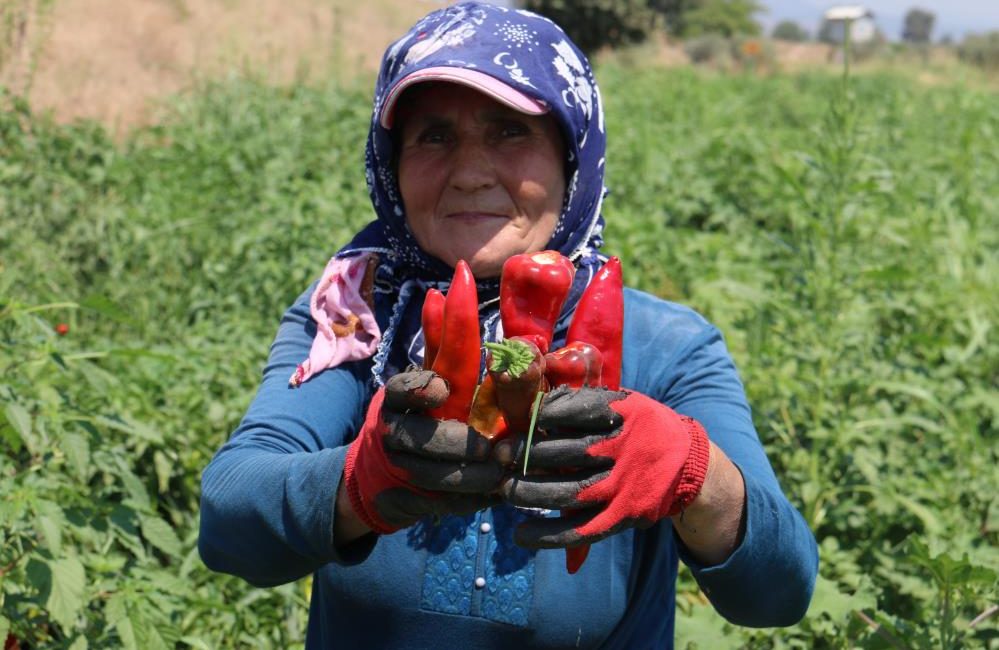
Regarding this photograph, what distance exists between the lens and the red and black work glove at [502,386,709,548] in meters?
1.40

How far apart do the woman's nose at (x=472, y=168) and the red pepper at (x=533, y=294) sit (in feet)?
1.26

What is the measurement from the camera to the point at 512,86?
1.83m

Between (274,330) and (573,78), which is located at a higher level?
(573,78)

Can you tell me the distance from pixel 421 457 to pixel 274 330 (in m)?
3.01

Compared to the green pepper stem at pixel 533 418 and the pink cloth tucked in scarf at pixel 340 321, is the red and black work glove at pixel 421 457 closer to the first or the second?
the green pepper stem at pixel 533 418

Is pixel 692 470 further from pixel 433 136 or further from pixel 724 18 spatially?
pixel 724 18

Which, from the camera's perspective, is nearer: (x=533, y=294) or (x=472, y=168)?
(x=533, y=294)

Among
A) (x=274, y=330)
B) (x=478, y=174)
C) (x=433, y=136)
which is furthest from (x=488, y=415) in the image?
(x=274, y=330)

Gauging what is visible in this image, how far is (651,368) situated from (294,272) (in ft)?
8.88

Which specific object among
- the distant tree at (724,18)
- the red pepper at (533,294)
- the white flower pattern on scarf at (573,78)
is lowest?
the distant tree at (724,18)

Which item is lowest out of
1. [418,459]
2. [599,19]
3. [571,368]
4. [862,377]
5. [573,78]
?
[599,19]

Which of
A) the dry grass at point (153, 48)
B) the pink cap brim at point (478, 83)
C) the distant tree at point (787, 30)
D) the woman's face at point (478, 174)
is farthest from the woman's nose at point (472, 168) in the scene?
the distant tree at point (787, 30)

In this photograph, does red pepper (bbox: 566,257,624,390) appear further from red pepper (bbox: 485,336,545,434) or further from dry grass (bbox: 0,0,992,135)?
dry grass (bbox: 0,0,992,135)

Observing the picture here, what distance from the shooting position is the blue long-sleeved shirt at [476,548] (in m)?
1.67
